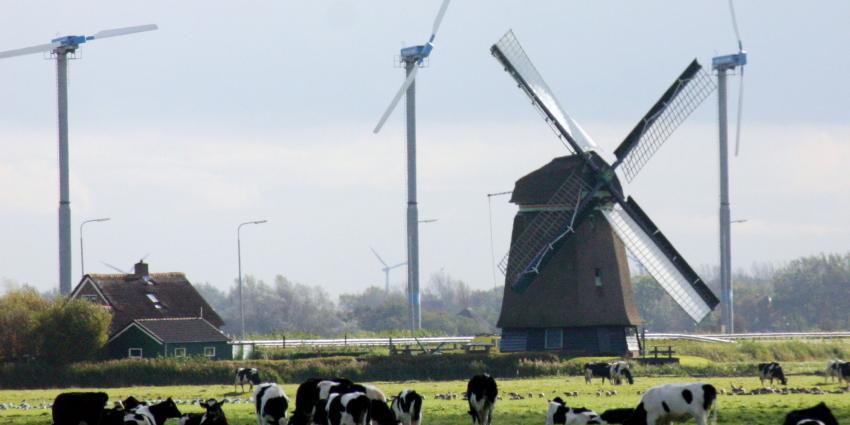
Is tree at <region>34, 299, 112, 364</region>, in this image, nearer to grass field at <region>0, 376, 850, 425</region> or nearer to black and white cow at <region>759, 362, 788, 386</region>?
grass field at <region>0, 376, 850, 425</region>

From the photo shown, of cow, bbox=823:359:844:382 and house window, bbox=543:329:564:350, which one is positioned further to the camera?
house window, bbox=543:329:564:350

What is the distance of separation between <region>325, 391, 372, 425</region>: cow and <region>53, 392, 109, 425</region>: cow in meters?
6.08

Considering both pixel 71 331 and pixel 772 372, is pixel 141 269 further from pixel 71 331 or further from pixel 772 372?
pixel 772 372

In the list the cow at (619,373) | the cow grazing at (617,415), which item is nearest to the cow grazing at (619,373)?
the cow at (619,373)

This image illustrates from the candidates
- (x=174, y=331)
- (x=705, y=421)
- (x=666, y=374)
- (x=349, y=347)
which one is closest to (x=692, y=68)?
(x=666, y=374)

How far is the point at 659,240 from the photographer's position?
284 feet

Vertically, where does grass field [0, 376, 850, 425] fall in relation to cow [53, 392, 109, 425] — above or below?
below

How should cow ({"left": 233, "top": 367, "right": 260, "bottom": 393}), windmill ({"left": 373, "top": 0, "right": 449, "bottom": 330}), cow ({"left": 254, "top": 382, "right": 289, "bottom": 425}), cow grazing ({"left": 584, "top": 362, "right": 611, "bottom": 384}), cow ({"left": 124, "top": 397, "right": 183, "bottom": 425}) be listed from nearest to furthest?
cow ({"left": 124, "top": 397, "right": 183, "bottom": 425}), cow ({"left": 254, "top": 382, "right": 289, "bottom": 425}), cow ({"left": 233, "top": 367, "right": 260, "bottom": 393}), cow grazing ({"left": 584, "top": 362, "right": 611, "bottom": 384}), windmill ({"left": 373, "top": 0, "right": 449, "bottom": 330})

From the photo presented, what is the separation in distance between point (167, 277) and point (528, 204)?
25.5 meters

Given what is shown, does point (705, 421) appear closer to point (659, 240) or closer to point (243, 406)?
point (243, 406)

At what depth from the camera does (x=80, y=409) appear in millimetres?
40156

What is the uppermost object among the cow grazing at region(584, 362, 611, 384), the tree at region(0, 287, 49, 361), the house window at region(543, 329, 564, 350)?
the tree at region(0, 287, 49, 361)

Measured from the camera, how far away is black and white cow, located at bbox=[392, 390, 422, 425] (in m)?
40.3

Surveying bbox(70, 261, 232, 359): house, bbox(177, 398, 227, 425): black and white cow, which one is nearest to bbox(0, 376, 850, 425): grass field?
bbox(177, 398, 227, 425): black and white cow
